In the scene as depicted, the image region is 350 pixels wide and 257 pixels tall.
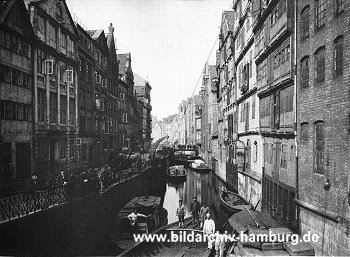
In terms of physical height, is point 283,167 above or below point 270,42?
below

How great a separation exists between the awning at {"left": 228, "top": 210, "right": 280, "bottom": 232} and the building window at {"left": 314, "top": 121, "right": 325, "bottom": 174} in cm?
294

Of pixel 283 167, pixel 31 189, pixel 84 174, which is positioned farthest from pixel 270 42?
pixel 31 189

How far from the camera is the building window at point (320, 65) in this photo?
10.8 m

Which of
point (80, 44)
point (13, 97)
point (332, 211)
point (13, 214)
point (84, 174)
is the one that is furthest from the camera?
point (80, 44)

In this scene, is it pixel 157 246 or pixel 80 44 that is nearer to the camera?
pixel 157 246

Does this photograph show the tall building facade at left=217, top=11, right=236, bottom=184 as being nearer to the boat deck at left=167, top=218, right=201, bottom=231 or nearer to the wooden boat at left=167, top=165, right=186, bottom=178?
the wooden boat at left=167, top=165, right=186, bottom=178

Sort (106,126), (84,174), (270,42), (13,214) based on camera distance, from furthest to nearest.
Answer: (106,126), (84,174), (270,42), (13,214)

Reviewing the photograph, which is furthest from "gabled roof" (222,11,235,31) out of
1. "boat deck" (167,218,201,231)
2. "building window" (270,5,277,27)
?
"boat deck" (167,218,201,231)

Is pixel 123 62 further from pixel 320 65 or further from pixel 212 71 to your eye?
pixel 212 71

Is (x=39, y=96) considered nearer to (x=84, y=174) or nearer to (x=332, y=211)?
(x=84, y=174)

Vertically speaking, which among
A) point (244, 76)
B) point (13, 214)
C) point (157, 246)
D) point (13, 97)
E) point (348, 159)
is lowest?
point (157, 246)

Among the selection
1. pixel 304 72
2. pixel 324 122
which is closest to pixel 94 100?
pixel 304 72

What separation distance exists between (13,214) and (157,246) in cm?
630

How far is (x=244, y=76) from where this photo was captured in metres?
24.3
